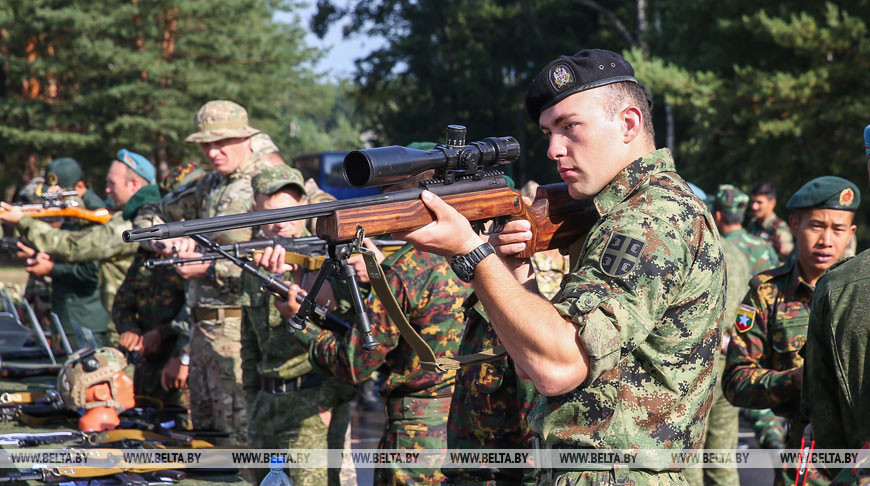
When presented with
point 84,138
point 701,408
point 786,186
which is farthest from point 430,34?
point 701,408

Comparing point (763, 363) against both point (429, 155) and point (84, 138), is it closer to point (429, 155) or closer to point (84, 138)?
point (429, 155)

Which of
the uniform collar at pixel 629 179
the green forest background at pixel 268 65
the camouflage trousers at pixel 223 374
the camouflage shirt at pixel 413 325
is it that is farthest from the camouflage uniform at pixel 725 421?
the green forest background at pixel 268 65

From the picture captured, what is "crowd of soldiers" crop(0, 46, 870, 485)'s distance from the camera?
2537mm

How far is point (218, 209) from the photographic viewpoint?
268 inches

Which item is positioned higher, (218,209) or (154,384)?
(218,209)

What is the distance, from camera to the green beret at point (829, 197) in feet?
15.8

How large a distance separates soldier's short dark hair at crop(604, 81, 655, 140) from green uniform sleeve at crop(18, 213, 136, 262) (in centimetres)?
632

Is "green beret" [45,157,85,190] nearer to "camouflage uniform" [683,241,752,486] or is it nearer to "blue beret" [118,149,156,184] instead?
"blue beret" [118,149,156,184]

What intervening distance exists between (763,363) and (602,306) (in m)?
2.76

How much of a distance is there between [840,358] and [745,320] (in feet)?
5.50

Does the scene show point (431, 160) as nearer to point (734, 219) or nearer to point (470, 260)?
point (470, 260)

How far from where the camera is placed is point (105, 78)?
3097 cm

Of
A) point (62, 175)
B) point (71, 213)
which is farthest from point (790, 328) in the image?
point (62, 175)

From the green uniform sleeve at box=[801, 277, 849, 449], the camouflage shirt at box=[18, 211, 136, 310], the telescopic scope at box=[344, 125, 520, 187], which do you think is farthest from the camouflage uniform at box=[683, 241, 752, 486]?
the camouflage shirt at box=[18, 211, 136, 310]
